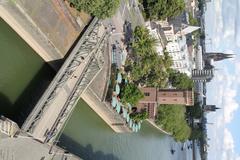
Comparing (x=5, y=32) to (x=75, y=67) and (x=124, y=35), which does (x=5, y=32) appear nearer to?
(x=75, y=67)

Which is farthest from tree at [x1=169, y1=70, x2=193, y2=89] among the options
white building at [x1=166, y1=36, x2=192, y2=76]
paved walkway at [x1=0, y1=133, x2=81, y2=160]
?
paved walkway at [x1=0, y1=133, x2=81, y2=160]

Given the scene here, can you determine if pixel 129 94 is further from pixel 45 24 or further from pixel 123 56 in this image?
pixel 45 24

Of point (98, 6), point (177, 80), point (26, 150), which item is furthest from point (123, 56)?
point (177, 80)

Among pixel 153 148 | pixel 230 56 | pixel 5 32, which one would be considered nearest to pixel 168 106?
pixel 153 148

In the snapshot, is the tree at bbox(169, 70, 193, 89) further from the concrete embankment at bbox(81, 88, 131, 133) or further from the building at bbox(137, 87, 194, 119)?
the concrete embankment at bbox(81, 88, 131, 133)

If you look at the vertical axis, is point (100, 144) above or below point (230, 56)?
above
